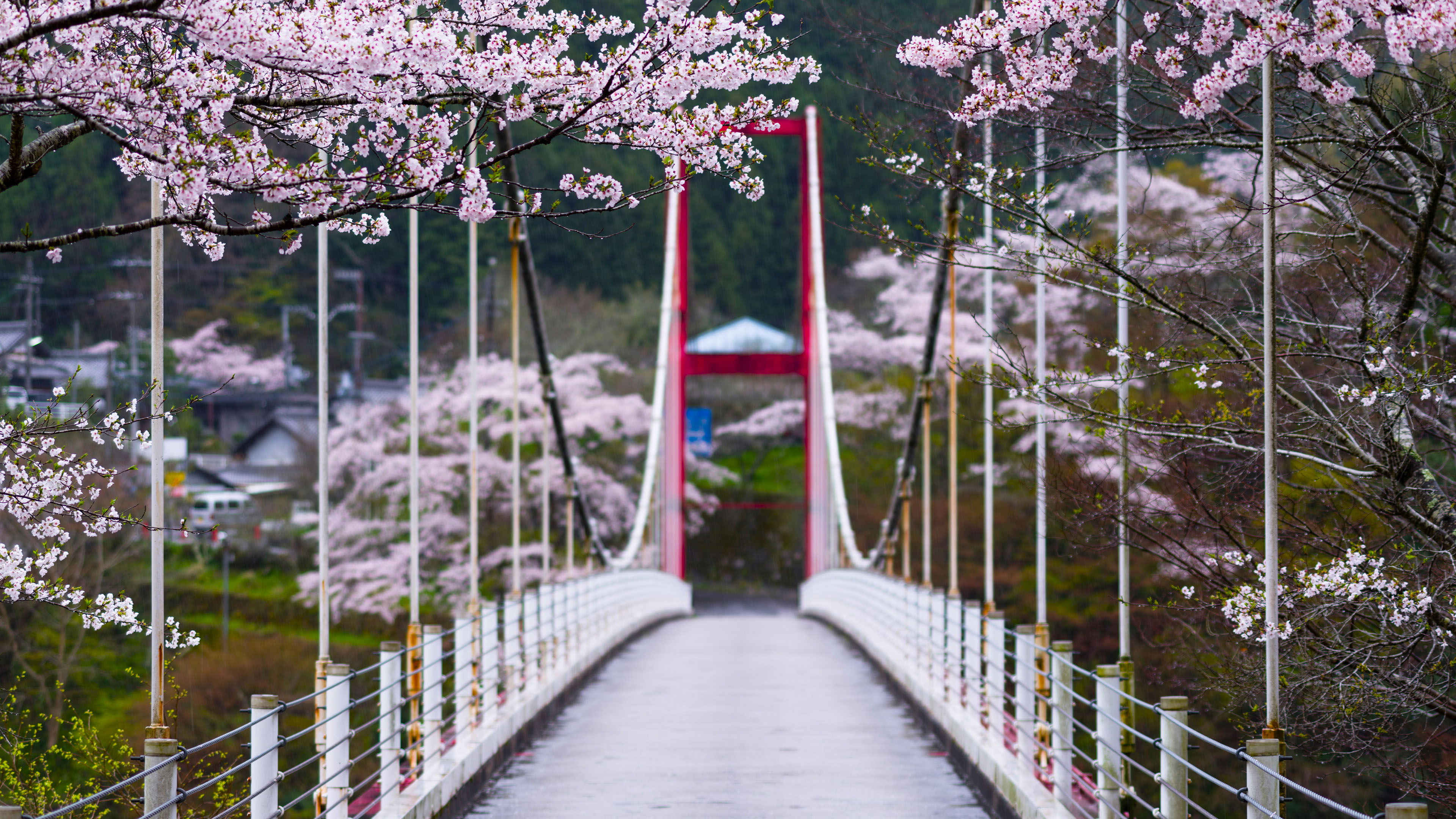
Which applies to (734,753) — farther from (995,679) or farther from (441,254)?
(441,254)

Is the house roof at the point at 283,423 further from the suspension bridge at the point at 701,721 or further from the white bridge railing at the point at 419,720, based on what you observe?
the white bridge railing at the point at 419,720

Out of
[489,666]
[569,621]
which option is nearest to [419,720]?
[489,666]

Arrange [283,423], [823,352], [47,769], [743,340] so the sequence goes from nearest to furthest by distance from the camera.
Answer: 1. [47,769]
2. [823,352]
3. [283,423]
4. [743,340]

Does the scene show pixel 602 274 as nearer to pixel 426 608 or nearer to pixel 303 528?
pixel 303 528

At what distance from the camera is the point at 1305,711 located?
5.11 m

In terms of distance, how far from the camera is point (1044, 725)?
6.12m

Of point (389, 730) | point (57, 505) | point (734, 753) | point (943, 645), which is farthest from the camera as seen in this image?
point (943, 645)

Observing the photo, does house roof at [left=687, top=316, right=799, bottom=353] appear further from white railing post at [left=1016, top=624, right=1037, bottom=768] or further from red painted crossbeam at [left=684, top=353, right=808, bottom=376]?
white railing post at [left=1016, top=624, right=1037, bottom=768]

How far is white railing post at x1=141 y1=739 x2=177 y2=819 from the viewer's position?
11.4 ft

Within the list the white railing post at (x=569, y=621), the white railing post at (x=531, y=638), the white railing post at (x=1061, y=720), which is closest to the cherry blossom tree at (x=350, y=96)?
the white railing post at (x=1061, y=720)

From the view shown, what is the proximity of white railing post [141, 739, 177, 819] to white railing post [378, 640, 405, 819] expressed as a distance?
1.92 meters

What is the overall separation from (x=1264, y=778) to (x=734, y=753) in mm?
4952

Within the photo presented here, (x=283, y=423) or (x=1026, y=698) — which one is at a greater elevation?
(x=283, y=423)

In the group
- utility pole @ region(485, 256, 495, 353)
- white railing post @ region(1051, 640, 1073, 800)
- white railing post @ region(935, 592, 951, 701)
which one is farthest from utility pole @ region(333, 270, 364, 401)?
white railing post @ region(1051, 640, 1073, 800)
